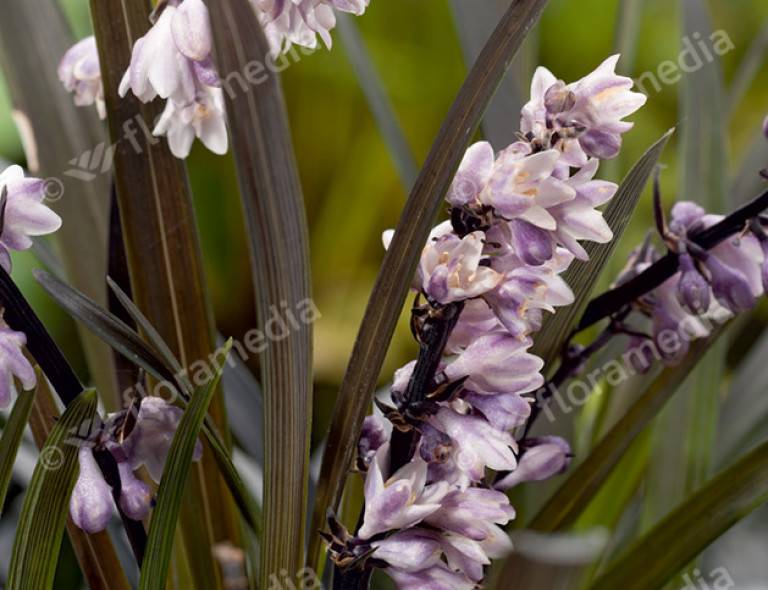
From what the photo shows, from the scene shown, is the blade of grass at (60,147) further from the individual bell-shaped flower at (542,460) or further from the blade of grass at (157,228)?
the individual bell-shaped flower at (542,460)

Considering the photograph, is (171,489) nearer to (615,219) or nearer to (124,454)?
(124,454)

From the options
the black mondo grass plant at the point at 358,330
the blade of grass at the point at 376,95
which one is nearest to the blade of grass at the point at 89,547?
the black mondo grass plant at the point at 358,330

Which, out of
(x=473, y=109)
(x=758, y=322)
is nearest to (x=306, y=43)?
(x=473, y=109)

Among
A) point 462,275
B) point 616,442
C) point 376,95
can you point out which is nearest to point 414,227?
point 462,275

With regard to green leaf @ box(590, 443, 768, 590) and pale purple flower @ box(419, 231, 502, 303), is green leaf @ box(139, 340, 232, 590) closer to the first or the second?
pale purple flower @ box(419, 231, 502, 303)

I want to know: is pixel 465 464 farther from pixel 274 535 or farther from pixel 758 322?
pixel 758 322

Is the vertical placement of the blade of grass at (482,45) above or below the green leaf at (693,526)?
above

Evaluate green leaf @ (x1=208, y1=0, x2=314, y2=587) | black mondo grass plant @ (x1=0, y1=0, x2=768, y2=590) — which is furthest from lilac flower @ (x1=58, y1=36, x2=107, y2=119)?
green leaf @ (x1=208, y1=0, x2=314, y2=587)
